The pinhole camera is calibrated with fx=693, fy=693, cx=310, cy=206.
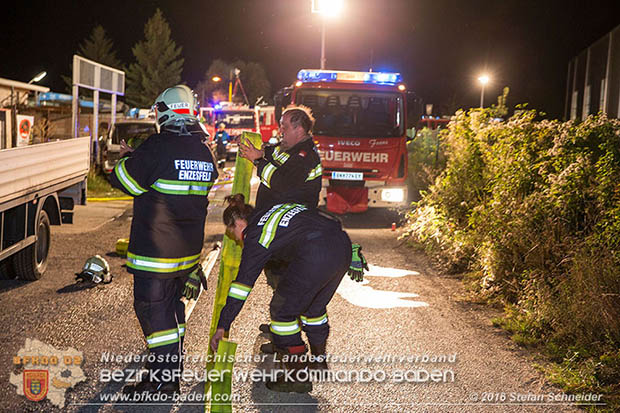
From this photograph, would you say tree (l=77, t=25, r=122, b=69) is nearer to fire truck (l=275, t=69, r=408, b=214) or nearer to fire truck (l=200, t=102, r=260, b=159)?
fire truck (l=200, t=102, r=260, b=159)

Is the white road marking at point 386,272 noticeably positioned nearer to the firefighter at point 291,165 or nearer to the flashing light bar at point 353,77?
the firefighter at point 291,165

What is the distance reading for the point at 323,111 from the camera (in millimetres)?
14391

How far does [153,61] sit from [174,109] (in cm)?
7765

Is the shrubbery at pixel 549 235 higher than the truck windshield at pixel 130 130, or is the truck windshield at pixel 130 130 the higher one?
the truck windshield at pixel 130 130

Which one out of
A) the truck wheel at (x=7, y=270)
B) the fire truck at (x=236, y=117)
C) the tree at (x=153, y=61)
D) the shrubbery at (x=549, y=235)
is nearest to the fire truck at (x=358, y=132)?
the shrubbery at (x=549, y=235)

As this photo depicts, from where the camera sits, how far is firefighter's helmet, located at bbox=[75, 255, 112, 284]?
26.0ft

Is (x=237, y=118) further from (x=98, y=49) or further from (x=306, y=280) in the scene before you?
(x=98, y=49)

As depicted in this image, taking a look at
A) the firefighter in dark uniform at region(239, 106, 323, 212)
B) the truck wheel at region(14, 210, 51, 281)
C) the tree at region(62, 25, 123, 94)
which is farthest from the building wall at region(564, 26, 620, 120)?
the tree at region(62, 25, 123, 94)

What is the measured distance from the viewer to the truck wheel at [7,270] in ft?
25.5

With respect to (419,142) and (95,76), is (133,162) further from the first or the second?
(419,142)

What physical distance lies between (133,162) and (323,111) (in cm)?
1010

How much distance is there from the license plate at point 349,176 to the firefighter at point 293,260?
915 centimetres

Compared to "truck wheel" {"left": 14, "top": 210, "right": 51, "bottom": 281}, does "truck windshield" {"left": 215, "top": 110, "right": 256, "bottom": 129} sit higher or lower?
higher

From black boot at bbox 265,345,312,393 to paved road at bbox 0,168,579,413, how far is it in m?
0.07
